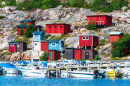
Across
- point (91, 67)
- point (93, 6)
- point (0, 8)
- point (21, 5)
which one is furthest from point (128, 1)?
point (91, 67)

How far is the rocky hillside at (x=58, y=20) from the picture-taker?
3814 inches

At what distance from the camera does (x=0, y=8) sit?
5645 inches

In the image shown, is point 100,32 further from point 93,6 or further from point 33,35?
point 93,6

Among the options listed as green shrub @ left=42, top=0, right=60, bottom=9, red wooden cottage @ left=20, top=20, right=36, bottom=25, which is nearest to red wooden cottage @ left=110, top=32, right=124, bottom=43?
red wooden cottage @ left=20, top=20, right=36, bottom=25

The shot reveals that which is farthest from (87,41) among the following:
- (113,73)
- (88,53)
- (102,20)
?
(113,73)

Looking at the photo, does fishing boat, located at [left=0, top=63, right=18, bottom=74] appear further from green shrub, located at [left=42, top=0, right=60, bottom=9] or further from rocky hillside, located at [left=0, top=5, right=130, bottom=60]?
green shrub, located at [left=42, top=0, right=60, bottom=9]

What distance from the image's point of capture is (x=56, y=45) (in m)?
94.6

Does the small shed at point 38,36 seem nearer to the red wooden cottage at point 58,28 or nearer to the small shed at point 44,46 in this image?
the small shed at point 44,46

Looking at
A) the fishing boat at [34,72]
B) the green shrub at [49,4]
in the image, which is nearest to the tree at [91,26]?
the green shrub at [49,4]

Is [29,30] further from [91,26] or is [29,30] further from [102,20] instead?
[102,20]

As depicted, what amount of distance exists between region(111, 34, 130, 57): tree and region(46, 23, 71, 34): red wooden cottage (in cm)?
2501

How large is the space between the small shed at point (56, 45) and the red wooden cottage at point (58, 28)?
14.1 meters

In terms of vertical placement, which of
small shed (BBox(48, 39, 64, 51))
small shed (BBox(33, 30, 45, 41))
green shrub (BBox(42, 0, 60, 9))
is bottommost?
small shed (BBox(48, 39, 64, 51))

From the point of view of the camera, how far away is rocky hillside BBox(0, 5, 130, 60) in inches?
3814
